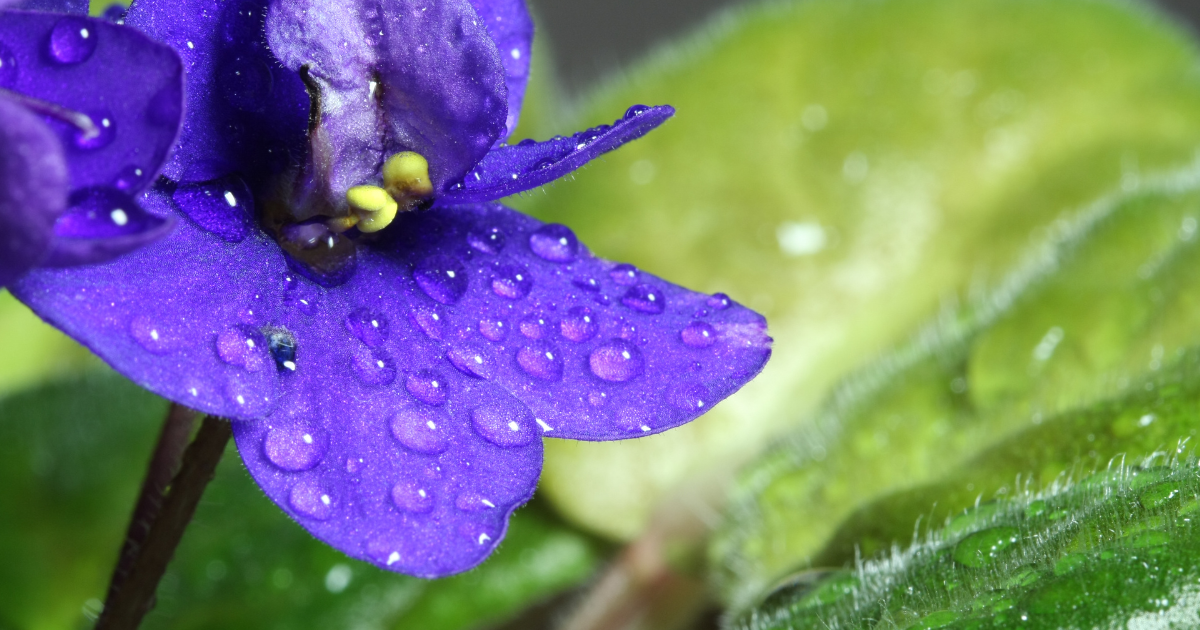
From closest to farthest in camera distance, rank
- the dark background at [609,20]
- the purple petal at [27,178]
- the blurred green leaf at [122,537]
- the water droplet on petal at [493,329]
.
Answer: the purple petal at [27,178]
the water droplet on petal at [493,329]
the blurred green leaf at [122,537]
the dark background at [609,20]

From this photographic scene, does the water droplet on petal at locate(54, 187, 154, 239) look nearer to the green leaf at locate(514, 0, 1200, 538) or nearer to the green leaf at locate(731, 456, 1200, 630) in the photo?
the green leaf at locate(731, 456, 1200, 630)

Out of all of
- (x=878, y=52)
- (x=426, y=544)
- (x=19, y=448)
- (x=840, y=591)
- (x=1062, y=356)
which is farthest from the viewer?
(x=878, y=52)

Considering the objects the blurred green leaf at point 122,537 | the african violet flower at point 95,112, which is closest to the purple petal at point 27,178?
the african violet flower at point 95,112

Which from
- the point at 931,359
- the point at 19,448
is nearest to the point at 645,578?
the point at 931,359

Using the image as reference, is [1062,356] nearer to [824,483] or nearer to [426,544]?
[824,483]

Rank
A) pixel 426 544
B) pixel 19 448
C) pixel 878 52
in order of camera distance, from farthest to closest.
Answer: pixel 878 52 → pixel 19 448 → pixel 426 544

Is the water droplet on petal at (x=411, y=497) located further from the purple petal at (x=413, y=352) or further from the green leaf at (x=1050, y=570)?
the green leaf at (x=1050, y=570)

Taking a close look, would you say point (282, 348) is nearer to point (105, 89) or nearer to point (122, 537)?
point (105, 89)

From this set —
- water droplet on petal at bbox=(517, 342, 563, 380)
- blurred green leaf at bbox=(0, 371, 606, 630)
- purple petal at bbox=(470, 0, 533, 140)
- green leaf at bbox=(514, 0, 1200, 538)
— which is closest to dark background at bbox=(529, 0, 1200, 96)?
green leaf at bbox=(514, 0, 1200, 538)
